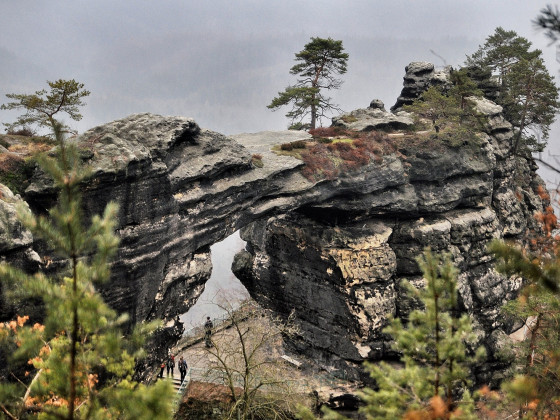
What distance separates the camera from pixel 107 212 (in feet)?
16.4

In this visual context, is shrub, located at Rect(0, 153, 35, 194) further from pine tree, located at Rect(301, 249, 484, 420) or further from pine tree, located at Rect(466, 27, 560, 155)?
pine tree, located at Rect(466, 27, 560, 155)

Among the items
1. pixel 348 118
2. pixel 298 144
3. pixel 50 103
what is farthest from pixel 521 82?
pixel 50 103

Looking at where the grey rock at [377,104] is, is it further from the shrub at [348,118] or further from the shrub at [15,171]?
the shrub at [15,171]

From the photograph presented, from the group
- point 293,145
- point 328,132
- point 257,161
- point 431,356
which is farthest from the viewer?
point 328,132

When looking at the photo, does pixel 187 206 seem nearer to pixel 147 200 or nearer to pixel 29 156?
pixel 147 200

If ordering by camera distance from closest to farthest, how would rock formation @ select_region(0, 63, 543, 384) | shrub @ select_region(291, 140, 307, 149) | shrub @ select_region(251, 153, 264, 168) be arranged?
1. rock formation @ select_region(0, 63, 543, 384)
2. shrub @ select_region(251, 153, 264, 168)
3. shrub @ select_region(291, 140, 307, 149)

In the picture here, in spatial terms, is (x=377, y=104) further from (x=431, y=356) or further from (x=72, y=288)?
(x=72, y=288)

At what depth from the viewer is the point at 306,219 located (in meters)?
25.7

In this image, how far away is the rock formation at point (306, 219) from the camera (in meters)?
15.8

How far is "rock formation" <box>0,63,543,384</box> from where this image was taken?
1578 centimetres

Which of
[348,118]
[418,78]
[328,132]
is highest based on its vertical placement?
[418,78]

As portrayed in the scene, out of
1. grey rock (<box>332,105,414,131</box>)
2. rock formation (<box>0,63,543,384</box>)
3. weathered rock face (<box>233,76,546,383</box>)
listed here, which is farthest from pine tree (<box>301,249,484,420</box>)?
grey rock (<box>332,105,414,131</box>)

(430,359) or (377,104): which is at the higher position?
(377,104)

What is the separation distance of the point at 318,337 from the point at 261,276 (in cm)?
557
